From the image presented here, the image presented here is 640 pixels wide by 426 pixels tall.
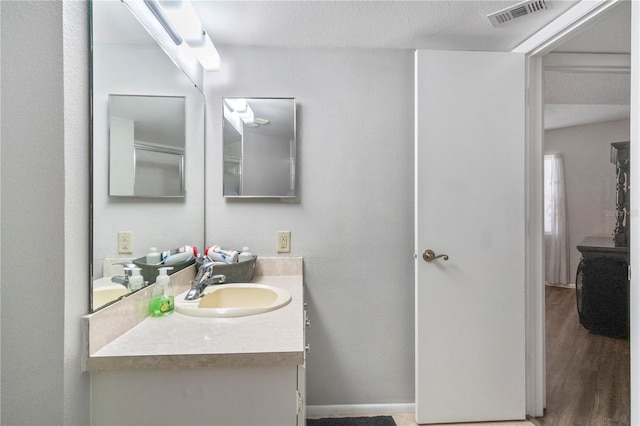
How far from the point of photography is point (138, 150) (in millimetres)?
1080

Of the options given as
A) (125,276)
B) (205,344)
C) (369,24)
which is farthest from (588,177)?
(125,276)

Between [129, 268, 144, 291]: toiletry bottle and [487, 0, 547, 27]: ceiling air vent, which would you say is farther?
[487, 0, 547, 27]: ceiling air vent

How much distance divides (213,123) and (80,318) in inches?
48.6

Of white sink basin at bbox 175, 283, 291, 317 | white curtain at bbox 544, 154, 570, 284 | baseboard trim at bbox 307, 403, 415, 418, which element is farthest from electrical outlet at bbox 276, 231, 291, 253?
white curtain at bbox 544, 154, 570, 284

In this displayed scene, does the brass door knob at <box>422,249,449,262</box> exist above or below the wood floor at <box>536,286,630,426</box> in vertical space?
above

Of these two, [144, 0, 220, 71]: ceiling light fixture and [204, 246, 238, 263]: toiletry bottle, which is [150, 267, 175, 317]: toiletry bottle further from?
[144, 0, 220, 71]: ceiling light fixture

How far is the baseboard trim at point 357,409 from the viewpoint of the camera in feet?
5.41

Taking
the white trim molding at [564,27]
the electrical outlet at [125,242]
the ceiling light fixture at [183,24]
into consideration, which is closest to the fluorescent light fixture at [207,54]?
the ceiling light fixture at [183,24]

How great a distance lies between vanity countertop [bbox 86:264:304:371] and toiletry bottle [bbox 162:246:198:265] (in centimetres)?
33

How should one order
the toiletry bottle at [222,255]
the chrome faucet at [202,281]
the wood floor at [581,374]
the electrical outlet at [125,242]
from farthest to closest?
the wood floor at [581,374] < the toiletry bottle at [222,255] < the chrome faucet at [202,281] < the electrical outlet at [125,242]

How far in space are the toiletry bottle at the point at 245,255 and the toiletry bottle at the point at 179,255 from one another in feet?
0.80

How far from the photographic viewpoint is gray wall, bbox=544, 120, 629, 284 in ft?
6.68

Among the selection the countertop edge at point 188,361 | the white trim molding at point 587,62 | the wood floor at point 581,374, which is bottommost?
the wood floor at point 581,374

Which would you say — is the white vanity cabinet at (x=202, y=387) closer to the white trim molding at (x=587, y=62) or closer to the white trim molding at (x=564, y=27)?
the white trim molding at (x=564, y=27)
